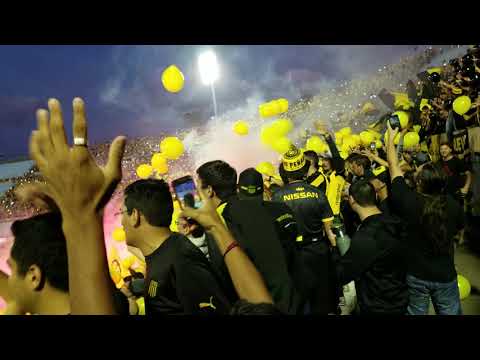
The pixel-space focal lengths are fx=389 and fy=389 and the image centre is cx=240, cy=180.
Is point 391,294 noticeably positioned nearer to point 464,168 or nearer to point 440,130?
point 464,168

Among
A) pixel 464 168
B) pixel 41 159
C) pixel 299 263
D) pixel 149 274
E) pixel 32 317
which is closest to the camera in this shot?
pixel 41 159

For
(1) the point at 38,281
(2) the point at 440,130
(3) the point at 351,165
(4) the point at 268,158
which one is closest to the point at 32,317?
(1) the point at 38,281

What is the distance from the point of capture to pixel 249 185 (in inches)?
101

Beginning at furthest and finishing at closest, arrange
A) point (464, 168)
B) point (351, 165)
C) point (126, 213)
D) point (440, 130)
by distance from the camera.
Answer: point (440, 130) < point (464, 168) < point (351, 165) < point (126, 213)

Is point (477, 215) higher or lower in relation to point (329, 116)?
lower

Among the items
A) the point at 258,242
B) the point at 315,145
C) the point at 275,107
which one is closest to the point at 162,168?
the point at 275,107

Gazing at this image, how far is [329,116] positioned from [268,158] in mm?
3229

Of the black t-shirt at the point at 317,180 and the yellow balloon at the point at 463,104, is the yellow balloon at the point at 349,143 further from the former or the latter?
the black t-shirt at the point at 317,180

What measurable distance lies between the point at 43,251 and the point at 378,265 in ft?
5.69

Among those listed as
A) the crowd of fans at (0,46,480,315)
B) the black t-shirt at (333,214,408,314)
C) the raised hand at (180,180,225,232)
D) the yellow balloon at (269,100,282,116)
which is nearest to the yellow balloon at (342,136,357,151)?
the yellow balloon at (269,100,282,116)

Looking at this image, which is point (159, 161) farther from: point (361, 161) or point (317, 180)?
point (361, 161)

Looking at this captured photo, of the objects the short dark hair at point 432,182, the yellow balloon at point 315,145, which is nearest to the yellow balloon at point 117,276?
the short dark hair at point 432,182

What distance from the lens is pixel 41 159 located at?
2.74 ft

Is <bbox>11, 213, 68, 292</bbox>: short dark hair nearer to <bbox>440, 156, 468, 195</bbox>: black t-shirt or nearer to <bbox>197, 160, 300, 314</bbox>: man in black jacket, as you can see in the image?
<bbox>197, 160, 300, 314</bbox>: man in black jacket
